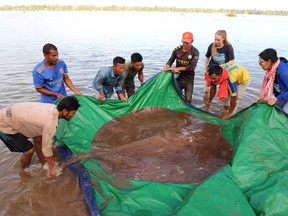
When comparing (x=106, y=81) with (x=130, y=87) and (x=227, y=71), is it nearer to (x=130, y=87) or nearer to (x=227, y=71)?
(x=130, y=87)

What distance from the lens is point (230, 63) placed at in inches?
205

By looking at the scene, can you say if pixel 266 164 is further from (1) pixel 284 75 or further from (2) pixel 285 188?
(1) pixel 284 75

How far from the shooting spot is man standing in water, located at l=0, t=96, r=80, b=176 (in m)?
3.06

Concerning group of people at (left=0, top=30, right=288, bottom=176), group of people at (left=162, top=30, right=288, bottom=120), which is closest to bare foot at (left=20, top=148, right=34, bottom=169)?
group of people at (left=0, top=30, right=288, bottom=176)

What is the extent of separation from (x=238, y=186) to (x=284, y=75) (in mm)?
1881

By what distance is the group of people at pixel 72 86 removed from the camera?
123 inches

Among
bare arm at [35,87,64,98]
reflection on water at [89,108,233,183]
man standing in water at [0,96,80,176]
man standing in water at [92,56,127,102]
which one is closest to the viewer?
man standing in water at [0,96,80,176]

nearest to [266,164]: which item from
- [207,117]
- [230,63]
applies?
[207,117]

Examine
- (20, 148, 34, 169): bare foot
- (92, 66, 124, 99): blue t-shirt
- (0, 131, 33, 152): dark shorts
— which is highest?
(92, 66, 124, 99): blue t-shirt

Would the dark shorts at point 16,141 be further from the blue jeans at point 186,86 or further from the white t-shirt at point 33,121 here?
the blue jeans at point 186,86

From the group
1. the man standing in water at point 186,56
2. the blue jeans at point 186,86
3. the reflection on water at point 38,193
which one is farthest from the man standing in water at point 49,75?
the blue jeans at point 186,86

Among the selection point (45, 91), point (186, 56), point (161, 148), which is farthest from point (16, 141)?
point (186, 56)

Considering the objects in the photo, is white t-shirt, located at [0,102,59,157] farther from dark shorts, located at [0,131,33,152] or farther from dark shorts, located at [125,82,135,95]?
dark shorts, located at [125,82,135,95]

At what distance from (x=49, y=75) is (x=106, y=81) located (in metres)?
1.17
